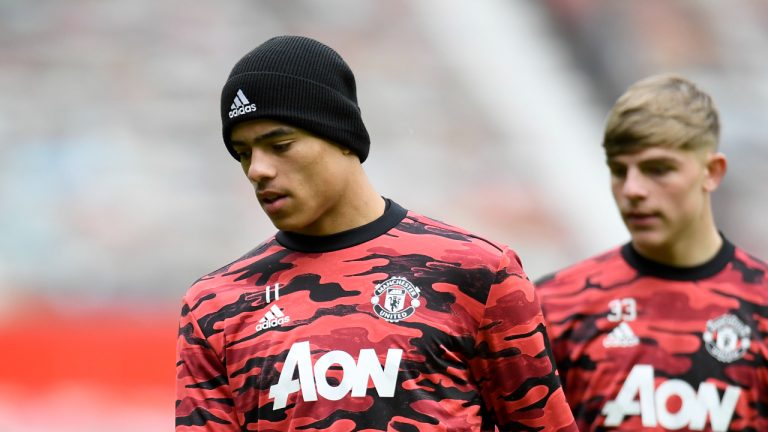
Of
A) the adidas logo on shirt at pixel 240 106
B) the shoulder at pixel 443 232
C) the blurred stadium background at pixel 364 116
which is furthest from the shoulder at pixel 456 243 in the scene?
the blurred stadium background at pixel 364 116

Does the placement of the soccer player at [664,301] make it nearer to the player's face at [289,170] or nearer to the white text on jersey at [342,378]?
the white text on jersey at [342,378]

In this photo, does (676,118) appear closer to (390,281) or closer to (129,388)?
(390,281)

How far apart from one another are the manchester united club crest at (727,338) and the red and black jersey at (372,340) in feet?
3.49

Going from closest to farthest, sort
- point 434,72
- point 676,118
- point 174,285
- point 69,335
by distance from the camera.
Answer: point 676,118 < point 69,335 < point 174,285 < point 434,72

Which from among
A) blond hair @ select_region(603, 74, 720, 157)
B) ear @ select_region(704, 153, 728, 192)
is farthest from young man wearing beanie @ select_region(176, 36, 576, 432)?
ear @ select_region(704, 153, 728, 192)

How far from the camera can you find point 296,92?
9.89 ft

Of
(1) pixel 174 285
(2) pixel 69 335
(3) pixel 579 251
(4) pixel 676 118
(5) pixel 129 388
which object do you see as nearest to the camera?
(4) pixel 676 118

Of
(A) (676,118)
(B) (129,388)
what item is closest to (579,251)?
(B) (129,388)

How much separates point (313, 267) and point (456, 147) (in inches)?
298

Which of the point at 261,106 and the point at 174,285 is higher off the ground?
the point at 261,106

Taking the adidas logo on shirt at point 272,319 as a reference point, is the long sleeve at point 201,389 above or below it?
below

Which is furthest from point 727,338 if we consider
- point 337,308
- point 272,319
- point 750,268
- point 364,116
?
point 364,116

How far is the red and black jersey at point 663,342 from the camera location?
3965mm

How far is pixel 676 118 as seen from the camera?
4.27 meters
